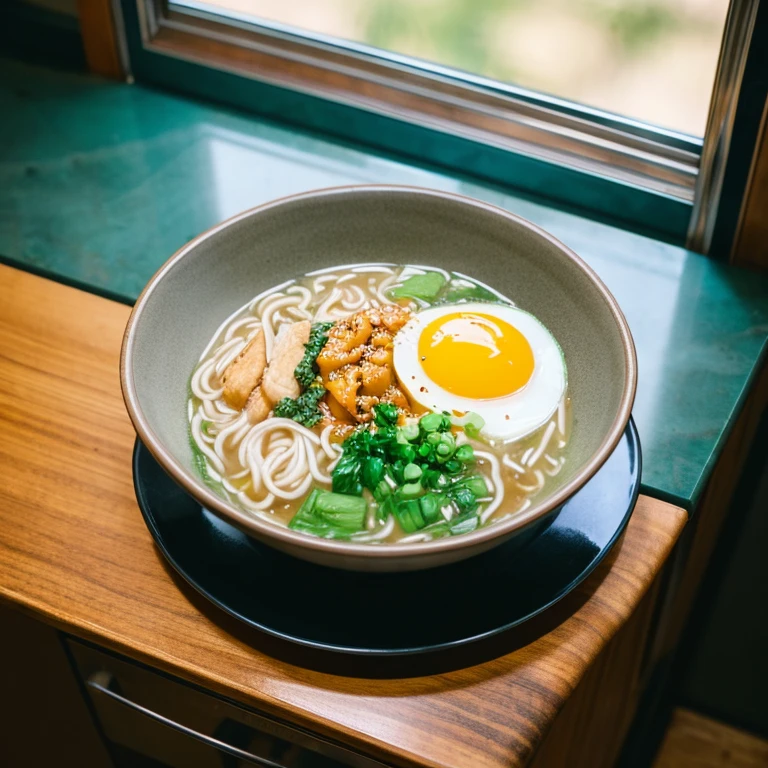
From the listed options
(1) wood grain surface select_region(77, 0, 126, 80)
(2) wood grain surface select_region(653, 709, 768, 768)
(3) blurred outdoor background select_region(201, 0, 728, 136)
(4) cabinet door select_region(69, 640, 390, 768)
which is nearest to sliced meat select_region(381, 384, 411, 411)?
(4) cabinet door select_region(69, 640, 390, 768)

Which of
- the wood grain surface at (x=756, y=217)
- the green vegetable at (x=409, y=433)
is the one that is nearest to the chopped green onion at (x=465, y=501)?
the green vegetable at (x=409, y=433)

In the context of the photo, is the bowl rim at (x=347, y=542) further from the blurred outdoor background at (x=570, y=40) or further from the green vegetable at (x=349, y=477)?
the blurred outdoor background at (x=570, y=40)

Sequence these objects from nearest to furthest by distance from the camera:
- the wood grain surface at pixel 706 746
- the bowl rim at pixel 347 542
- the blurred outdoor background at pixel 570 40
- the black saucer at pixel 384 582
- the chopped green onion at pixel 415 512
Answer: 1. the bowl rim at pixel 347 542
2. the black saucer at pixel 384 582
3. the chopped green onion at pixel 415 512
4. the blurred outdoor background at pixel 570 40
5. the wood grain surface at pixel 706 746

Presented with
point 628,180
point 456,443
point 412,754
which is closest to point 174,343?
point 456,443

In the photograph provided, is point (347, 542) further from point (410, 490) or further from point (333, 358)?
point (333, 358)

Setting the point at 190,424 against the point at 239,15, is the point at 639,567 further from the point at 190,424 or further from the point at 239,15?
the point at 239,15

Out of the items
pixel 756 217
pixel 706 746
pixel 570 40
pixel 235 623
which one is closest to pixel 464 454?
pixel 235 623

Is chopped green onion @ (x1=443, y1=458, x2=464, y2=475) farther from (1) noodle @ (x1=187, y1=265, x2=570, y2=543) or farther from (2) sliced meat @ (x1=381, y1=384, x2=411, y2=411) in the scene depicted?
(2) sliced meat @ (x1=381, y1=384, x2=411, y2=411)
